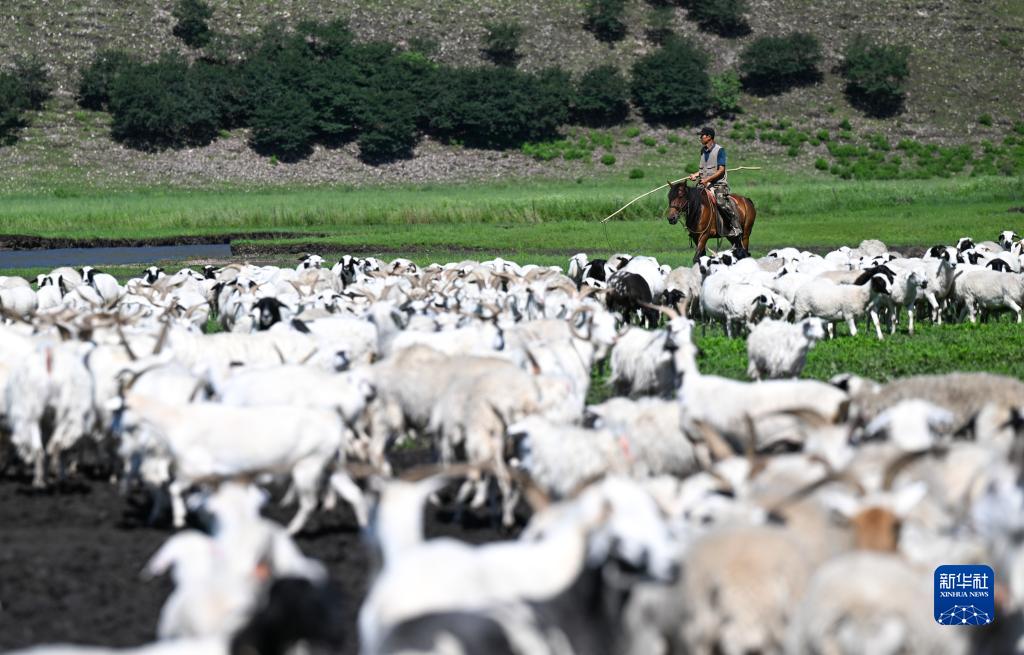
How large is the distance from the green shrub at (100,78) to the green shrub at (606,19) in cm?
2889

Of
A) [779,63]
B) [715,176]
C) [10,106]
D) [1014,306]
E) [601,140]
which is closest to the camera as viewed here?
[1014,306]

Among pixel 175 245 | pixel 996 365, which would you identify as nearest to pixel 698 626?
pixel 996 365

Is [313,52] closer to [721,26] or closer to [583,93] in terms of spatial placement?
[583,93]

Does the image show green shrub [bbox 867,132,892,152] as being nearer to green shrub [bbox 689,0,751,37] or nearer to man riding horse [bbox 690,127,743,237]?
green shrub [bbox 689,0,751,37]

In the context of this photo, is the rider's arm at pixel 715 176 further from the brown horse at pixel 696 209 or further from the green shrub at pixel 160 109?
the green shrub at pixel 160 109

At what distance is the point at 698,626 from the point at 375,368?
548 centimetres

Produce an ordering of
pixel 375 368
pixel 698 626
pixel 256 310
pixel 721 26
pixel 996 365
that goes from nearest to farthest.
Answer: pixel 698 626 < pixel 375 368 < pixel 996 365 < pixel 256 310 < pixel 721 26

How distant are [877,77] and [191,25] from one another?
4045 cm

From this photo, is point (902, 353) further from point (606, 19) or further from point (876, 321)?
point (606, 19)

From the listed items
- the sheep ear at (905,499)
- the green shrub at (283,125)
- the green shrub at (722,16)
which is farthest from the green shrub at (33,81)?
the sheep ear at (905,499)

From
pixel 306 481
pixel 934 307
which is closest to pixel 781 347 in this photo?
pixel 306 481

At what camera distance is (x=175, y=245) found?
39125 millimetres

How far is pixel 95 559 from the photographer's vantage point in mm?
8047

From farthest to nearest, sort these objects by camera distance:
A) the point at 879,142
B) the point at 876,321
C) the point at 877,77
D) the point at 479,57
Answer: the point at 479,57, the point at 877,77, the point at 879,142, the point at 876,321
